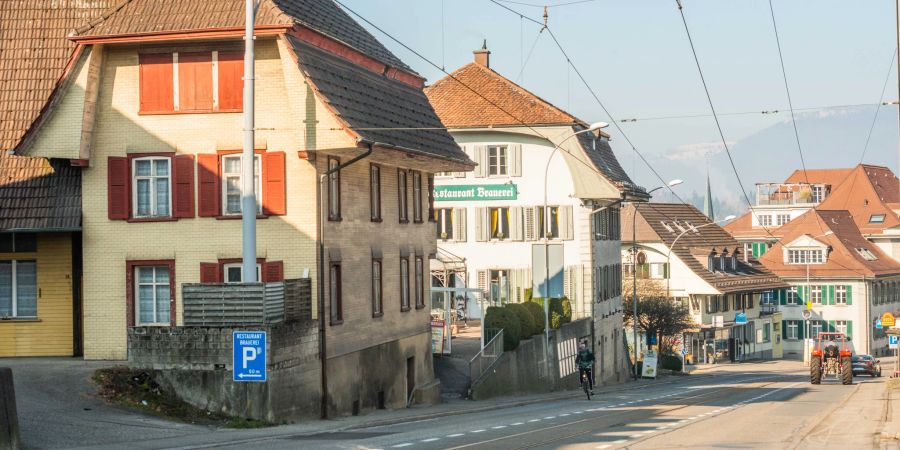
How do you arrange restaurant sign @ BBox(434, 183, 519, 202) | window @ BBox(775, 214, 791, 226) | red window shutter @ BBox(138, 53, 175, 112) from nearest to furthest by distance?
red window shutter @ BBox(138, 53, 175, 112)
restaurant sign @ BBox(434, 183, 519, 202)
window @ BBox(775, 214, 791, 226)

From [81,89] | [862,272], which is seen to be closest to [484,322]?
[81,89]

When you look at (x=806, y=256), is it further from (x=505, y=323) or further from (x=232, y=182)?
(x=232, y=182)

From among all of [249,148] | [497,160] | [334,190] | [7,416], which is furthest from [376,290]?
[497,160]

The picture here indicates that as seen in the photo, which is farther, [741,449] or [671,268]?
[671,268]

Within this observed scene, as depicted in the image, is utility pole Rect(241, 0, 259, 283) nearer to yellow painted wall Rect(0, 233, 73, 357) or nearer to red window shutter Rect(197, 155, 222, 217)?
red window shutter Rect(197, 155, 222, 217)

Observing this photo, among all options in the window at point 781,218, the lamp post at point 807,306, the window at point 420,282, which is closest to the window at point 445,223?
the window at point 420,282

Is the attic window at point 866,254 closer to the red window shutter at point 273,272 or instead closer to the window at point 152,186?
the red window shutter at point 273,272

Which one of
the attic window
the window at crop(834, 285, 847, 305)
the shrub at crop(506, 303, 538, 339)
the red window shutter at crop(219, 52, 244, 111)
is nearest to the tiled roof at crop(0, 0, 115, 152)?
the red window shutter at crop(219, 52, 244, 111)

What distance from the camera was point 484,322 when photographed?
4419cm

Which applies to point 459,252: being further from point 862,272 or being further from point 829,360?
point 862,272

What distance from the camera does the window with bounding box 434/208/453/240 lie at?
61.7 meters

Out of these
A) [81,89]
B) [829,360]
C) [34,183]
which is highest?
[81,89]

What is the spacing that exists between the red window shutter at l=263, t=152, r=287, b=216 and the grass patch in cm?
600

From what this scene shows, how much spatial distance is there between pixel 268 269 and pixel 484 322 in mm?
14988
